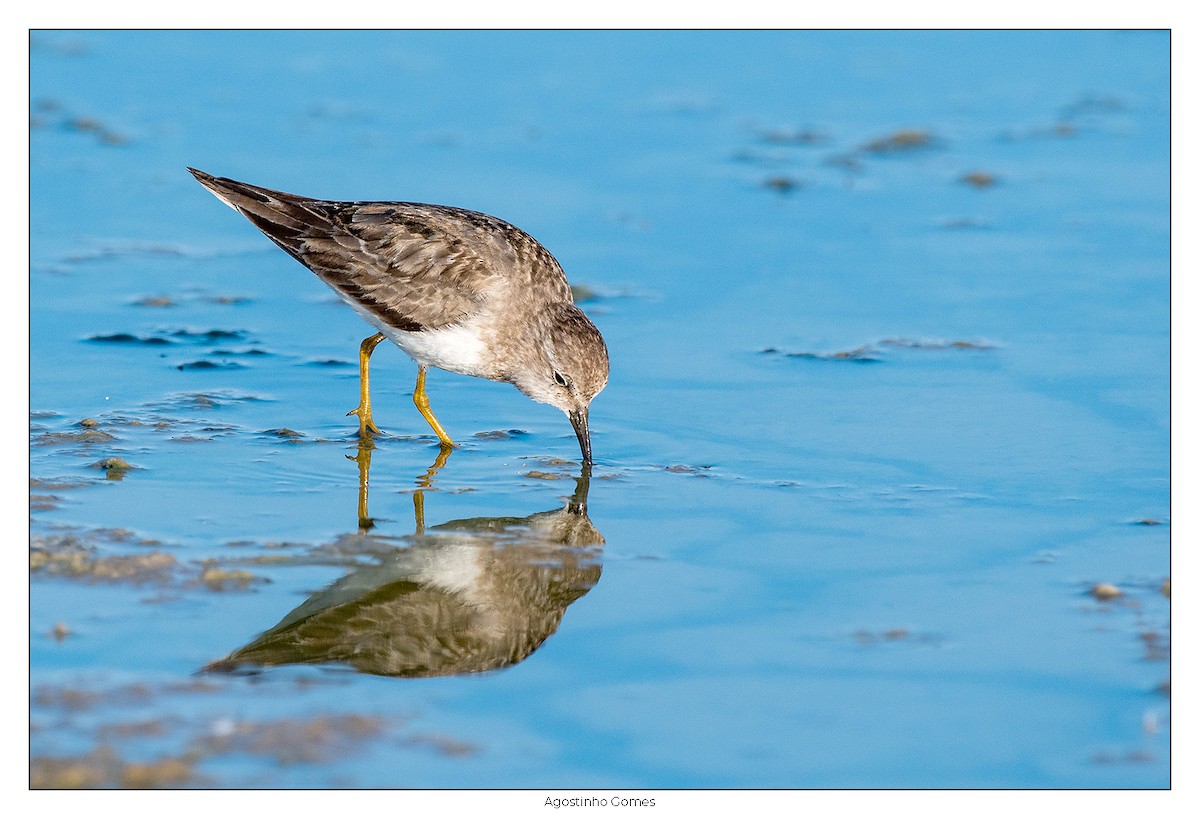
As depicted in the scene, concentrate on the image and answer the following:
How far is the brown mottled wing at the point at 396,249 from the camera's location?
29.3 feet

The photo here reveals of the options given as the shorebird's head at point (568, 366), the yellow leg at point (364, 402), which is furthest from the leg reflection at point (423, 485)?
the shorebird's head at point (568, 366)

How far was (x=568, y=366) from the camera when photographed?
853 centimetres

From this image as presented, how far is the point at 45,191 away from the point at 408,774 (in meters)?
8.91

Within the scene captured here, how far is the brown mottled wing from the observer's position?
8930 millimetres

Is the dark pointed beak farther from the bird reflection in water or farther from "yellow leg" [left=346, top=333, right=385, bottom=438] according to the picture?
"yellow leg" [left=346, top=333, right=385, bottom=438]

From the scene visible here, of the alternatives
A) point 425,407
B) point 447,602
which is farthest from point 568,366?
point 447,602

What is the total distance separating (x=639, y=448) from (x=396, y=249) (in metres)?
2.01

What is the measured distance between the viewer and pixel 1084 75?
15508 mm

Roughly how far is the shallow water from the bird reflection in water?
3 centimetres

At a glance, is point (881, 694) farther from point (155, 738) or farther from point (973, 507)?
point (155, 738)

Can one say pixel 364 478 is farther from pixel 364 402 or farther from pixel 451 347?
pixel 451 347

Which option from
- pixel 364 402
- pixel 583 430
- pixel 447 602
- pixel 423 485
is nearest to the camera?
pixel 447 602

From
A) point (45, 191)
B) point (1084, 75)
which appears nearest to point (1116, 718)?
point (45, 191)

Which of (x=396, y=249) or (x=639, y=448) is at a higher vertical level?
(x=396, y=249)
